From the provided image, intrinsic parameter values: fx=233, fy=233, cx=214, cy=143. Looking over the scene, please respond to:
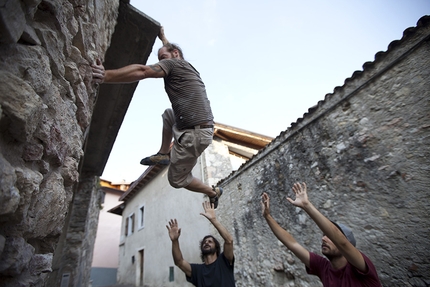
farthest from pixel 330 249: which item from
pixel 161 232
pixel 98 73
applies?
pixel 161 232

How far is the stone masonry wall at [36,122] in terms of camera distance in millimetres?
737

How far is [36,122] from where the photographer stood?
84cm

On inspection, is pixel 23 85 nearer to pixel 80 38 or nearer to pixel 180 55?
pixel 80 38

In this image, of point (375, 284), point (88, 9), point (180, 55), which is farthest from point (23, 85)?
point (375, 284)

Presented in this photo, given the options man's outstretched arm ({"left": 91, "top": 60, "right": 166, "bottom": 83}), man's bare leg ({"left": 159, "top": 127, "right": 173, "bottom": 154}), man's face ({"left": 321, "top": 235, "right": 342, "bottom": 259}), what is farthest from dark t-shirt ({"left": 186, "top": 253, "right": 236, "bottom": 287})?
man's outstretched arm ({"left": 91, "top": 60, "right": 166, "bottom": 83})

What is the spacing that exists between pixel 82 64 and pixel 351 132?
3283mm

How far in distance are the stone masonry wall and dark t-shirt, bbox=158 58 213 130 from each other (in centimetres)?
69

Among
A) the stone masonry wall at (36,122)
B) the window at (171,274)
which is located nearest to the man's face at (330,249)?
the stone masonry wall at (36,122)

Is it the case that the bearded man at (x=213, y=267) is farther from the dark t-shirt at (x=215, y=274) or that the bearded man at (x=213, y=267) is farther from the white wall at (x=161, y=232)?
the white wall at (x=161, y=232)

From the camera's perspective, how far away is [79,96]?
140cm

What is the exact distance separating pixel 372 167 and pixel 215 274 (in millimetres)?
2324

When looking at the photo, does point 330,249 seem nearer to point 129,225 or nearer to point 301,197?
point 301,197

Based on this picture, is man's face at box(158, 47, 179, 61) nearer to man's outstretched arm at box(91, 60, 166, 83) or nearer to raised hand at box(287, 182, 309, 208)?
man's outstretched arm at box(91, 60, 166, 83)

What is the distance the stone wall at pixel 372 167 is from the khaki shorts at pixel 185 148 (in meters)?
2.21
